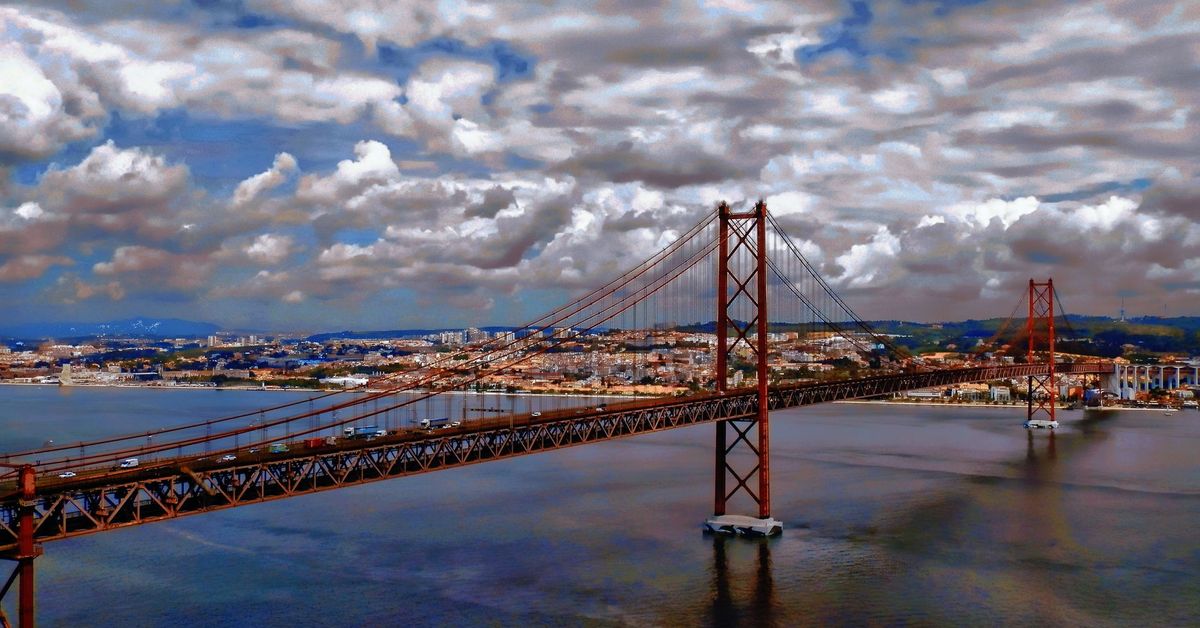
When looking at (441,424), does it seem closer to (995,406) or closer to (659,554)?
(659,554)

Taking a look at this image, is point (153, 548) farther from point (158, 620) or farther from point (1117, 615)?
point (1117, 615)

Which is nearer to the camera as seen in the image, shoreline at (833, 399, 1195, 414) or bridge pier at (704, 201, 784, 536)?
bridge pier at (704, 201, 784, 536)

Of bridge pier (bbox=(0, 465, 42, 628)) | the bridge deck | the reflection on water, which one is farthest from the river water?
bridge pier (bbox=(0, 465, 42, 628))

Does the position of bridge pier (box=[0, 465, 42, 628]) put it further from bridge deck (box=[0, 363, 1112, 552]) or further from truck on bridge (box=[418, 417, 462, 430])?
truck on bridge (box=[418, 417, 462, 430])

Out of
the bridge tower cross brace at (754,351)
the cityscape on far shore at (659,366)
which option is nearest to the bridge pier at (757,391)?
the bridge tower cross brace at (754,351)

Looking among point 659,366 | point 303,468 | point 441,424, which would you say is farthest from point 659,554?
point 659,366

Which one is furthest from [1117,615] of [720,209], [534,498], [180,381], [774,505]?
[180,381]

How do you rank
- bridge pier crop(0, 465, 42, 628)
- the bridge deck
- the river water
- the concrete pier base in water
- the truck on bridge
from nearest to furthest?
bridge pier crop(0, 465, 42, 628) < the bridge deck < the river water < the truck on bridge < the concrete pier base in water

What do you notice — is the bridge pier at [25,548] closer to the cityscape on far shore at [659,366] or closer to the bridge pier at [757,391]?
the bridge pier at [757,391]
